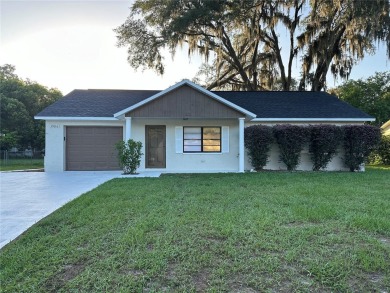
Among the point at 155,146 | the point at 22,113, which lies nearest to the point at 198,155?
the point at 155,146

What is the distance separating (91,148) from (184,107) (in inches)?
195

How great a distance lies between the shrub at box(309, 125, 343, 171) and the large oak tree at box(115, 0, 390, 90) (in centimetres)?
652

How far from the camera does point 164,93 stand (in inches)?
448

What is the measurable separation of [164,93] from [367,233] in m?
9.03

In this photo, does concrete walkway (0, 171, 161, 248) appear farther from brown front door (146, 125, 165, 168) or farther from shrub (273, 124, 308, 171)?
shrub (273, 124, 308, 171)

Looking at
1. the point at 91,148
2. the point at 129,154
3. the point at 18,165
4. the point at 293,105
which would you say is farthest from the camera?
the point at 18,165

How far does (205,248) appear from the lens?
3.36 m

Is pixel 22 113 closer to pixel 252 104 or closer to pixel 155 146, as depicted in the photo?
pixel 155 146

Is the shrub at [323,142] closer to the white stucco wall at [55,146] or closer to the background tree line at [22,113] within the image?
the white stucco wall at [55,146]

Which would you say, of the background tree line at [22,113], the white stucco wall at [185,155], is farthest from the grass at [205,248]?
the background tree line at [22,113]

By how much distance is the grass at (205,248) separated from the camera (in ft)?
8.55

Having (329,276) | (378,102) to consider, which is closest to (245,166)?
(329,276)

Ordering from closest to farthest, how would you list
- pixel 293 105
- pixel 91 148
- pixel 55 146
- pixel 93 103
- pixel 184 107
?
pixel 184 107 → pixel 55 146 → pixel 91 148 → pixel 93 103 → pixel 293 105

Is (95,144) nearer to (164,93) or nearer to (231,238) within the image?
(164,93)
